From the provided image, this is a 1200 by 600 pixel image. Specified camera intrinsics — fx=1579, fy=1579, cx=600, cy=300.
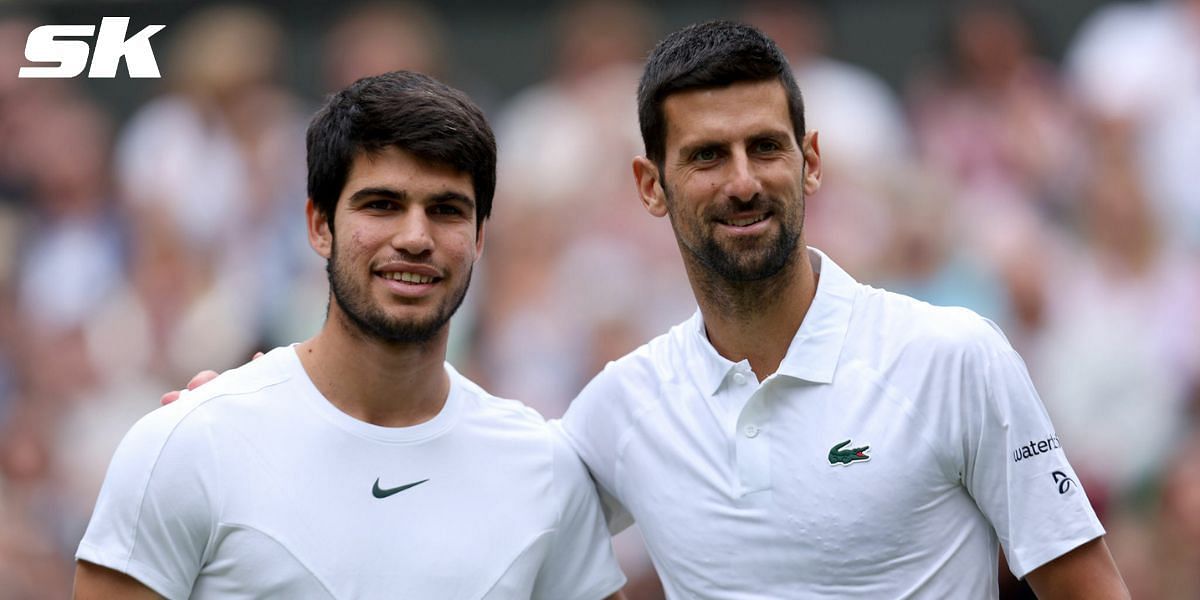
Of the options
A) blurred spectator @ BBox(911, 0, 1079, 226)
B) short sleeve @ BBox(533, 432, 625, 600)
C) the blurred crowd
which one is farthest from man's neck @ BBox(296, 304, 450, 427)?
blurred spectator @ BBox(911, 0, 1079, 226)

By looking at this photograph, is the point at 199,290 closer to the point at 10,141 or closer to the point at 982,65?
the point at 10,141

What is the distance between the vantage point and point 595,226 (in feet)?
25.8

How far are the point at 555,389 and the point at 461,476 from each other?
13.6 feet

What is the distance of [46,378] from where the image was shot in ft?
28.2

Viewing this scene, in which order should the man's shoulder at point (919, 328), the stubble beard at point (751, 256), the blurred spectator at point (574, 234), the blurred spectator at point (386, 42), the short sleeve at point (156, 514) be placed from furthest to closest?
1. the blurred spectator at point (386, 42)
2. the blurred spectator at point (574, 234)
3. the stubble beard at point (751, 256)
4. the man's shoulder at point (919, 328)
5. the short sleeve at point (156, 514)

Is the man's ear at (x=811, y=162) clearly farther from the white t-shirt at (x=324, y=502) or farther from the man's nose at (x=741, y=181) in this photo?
the white t-shirt at (x=324, y=502)

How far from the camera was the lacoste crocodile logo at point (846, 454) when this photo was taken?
10.6 feet

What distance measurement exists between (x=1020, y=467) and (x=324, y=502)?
4.63 feet

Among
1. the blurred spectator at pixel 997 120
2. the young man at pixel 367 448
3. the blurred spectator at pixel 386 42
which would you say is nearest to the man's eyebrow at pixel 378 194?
the young man at pixel 367 448

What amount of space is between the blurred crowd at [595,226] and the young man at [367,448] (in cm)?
301

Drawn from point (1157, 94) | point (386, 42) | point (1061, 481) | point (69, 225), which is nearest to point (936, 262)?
point (1157, 94)

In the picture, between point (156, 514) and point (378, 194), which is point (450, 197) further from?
point (156, 514)

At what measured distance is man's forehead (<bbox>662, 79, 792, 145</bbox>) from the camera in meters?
3.34

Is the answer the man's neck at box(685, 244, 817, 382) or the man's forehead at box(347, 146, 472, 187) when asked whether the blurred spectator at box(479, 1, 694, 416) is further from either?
the man's forehead at box(347, 146, 472, 187)
